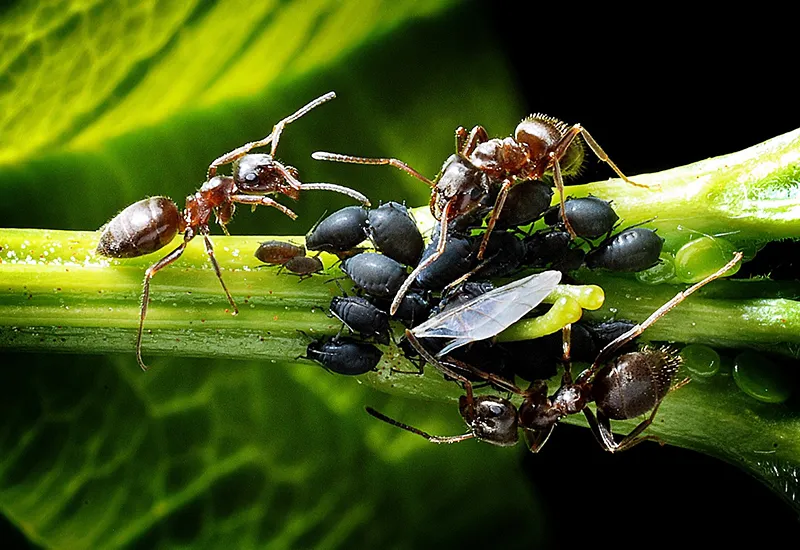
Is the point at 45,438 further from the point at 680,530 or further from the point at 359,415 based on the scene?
the point at 680,530

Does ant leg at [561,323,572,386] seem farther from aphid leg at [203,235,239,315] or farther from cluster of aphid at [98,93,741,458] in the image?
aphid leg at [203,235,239,315]

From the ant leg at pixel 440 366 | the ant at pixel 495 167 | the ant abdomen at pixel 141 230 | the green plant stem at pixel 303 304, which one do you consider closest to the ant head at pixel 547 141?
the ant at pixel 495 167

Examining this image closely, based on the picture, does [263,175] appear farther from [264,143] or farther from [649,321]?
[649,321]

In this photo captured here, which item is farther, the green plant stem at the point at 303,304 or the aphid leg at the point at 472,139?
the aphid leg at the point at 472,139

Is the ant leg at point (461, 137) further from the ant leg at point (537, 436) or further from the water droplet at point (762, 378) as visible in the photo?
the water droplet at point (762, 378)

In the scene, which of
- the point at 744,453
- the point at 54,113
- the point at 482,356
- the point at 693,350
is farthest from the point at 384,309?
the point at 54,113

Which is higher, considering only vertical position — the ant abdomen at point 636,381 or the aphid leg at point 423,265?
the aphid leg at point 423,265

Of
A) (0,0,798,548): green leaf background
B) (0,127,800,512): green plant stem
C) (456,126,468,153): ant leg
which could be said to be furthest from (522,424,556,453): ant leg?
(456,126,468,153): ant leg

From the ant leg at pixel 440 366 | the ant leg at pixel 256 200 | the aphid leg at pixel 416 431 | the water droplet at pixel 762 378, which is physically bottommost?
the water droplet at pixel 762 378

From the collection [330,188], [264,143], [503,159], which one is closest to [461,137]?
[503,159]
